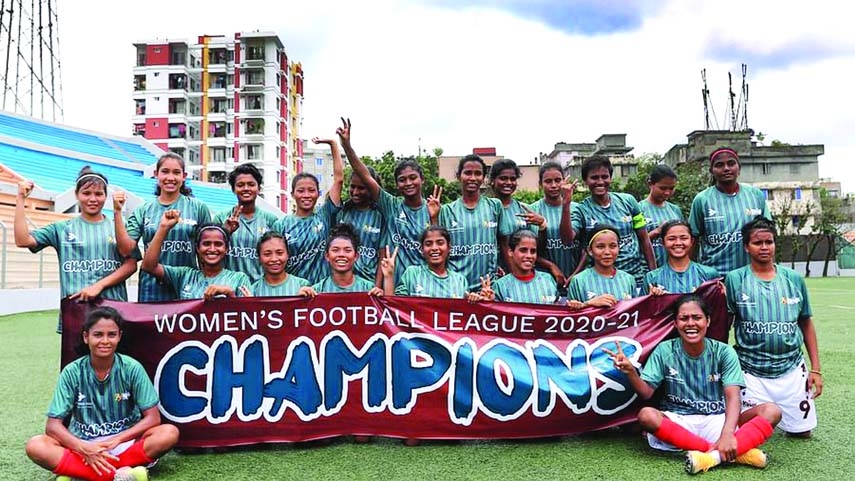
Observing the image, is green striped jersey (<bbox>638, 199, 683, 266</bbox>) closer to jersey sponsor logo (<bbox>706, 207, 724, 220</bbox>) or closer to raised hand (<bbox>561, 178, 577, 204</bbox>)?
jersey sponsor logo (<bbox>706, 207, 724, 220</bbox>)


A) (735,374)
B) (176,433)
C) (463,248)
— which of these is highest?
(463,248)

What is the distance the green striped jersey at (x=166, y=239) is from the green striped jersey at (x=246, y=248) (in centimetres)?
25

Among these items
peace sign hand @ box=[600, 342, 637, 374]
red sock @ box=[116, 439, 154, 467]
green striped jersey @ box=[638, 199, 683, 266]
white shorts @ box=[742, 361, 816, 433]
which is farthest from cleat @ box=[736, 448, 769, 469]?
red sock @ box=[116, 439, 154, 467]

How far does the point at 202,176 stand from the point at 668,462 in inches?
2227

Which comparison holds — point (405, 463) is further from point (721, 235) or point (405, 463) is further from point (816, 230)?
point (816, 230)

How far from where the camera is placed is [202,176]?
56.0 m

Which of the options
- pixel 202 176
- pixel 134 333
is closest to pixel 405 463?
pixel 134 333

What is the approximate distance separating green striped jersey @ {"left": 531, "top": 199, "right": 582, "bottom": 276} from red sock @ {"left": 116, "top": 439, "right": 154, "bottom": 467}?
333cm

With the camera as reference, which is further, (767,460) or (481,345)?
(481,345)

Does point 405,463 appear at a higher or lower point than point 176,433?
lower

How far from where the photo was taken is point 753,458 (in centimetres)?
375

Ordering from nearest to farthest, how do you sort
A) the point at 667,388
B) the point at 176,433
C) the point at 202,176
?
the point at 176,433, the point at 667,388, the point at 202,176

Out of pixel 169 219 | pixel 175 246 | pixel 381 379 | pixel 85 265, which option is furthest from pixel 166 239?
pixel 381 379

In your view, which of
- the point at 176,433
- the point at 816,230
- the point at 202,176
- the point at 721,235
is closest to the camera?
the point at 176,433
